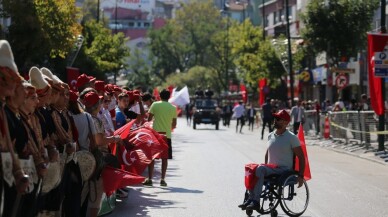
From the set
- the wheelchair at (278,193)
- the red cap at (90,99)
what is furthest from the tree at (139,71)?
the red cap at (90,99)

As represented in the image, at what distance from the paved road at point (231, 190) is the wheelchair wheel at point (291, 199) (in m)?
0.22

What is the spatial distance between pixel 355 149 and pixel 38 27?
10.3 m

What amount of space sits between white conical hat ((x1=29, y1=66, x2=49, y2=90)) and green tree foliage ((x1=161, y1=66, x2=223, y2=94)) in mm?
95736

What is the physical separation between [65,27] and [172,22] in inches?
3303

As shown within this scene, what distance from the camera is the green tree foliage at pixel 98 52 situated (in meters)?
43.7

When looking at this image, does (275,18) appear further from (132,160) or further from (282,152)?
(282,152)

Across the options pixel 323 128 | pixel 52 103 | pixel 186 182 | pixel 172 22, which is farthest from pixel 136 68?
pixel 52 103

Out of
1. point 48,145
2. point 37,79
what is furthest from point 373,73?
point 48,145

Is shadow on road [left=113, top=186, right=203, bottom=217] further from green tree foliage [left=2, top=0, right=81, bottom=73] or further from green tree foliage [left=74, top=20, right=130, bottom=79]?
green tree foliage [left=74, top=20, right=130, bottom=79]

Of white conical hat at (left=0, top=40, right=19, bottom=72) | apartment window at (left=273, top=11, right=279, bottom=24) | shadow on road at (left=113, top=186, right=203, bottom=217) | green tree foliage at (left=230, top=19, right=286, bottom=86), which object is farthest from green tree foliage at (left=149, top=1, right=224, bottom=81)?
white conical hat at (left=0, top=40, right=19, bottom=72)

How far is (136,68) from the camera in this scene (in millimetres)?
118938

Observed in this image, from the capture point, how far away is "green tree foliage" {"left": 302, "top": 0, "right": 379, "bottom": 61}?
139 ft

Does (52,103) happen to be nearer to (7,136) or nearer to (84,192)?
(84,192)

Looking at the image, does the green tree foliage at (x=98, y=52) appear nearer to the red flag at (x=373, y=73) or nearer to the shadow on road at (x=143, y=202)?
the red flag at (x=373, y=73)
